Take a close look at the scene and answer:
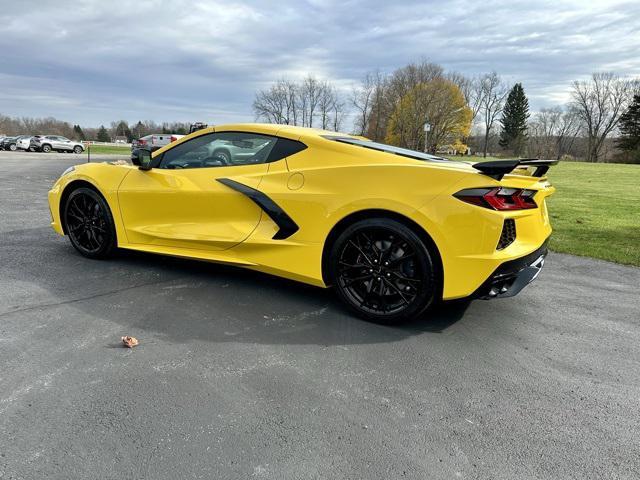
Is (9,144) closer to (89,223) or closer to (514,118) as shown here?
(89,223)

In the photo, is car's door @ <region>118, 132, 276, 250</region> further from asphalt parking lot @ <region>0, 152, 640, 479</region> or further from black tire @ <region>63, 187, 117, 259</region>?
asphalt parking lot @ <region>0, 152, 640, 479</region>

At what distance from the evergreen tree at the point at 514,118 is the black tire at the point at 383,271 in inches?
3662

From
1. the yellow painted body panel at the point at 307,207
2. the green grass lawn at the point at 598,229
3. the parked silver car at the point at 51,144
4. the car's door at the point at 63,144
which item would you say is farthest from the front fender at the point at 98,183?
the car's door at the point at 63,144

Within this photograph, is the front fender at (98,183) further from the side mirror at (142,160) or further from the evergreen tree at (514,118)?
the evergreen tree at (514,118)

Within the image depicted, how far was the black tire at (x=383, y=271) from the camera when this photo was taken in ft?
9.91

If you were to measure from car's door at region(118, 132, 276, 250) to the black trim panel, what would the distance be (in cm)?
5

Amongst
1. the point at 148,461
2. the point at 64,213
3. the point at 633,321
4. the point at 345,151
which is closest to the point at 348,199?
the point at 345,151

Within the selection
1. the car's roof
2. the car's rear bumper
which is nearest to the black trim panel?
the car's roof

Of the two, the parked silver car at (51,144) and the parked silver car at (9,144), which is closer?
the parked silver car at (51,144)

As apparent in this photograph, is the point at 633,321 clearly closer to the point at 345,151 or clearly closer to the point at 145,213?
the point at 345,151

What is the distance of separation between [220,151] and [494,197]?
237cm

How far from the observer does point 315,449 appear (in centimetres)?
192

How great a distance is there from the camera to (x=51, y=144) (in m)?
40.0

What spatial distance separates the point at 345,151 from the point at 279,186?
595 millimetres
